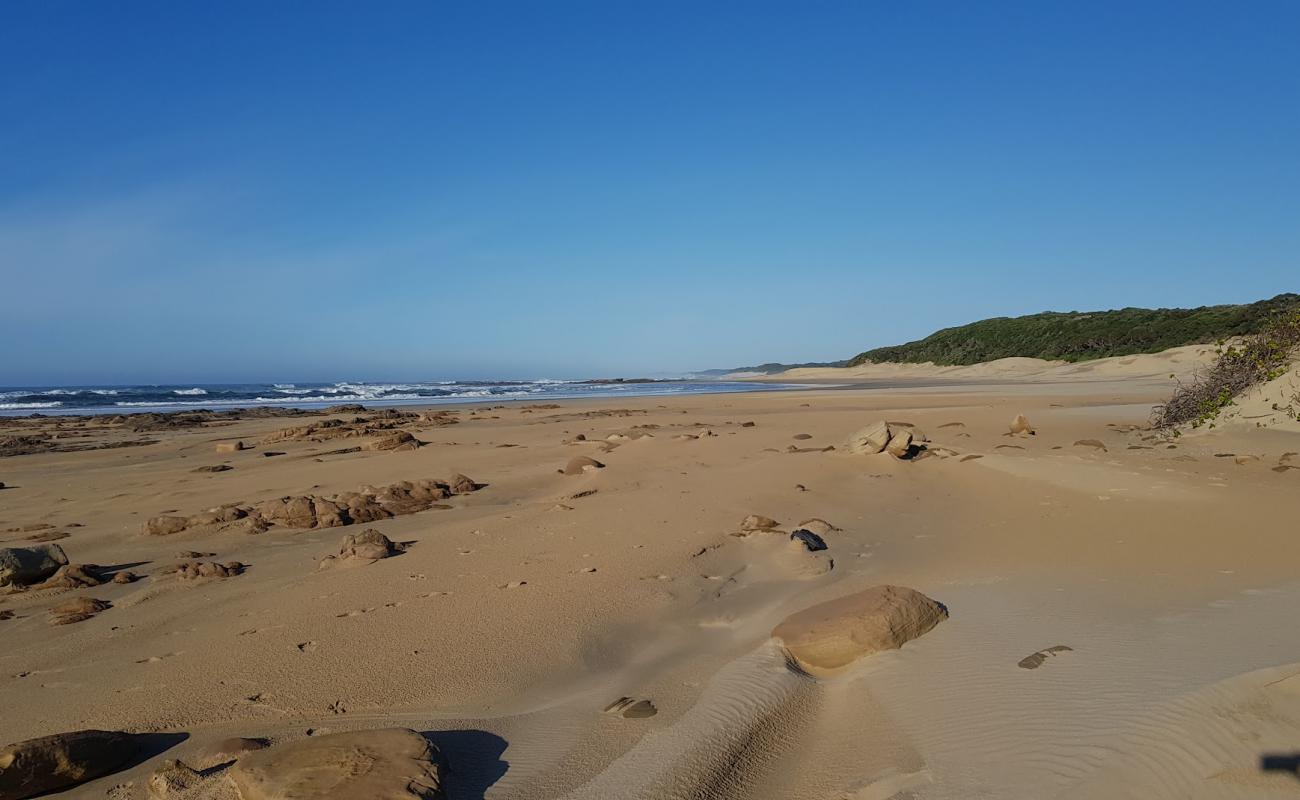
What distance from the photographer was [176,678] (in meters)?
3.16

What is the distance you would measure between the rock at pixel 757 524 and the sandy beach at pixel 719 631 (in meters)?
0.14

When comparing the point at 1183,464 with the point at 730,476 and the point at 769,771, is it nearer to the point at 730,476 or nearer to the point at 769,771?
the point at 730,476

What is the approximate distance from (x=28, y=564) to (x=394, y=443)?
7.36 meters

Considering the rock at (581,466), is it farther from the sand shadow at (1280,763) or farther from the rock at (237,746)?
the sand shadow at (1280,763)

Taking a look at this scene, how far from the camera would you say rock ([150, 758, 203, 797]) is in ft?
7.47

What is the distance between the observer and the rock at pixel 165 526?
6.21m

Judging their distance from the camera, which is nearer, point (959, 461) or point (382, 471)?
point (959, 461)

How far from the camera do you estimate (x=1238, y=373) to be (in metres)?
9.27

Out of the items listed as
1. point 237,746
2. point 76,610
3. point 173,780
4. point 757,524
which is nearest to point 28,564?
point 76,610

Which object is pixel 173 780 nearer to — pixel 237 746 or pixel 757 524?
pixel 237 746

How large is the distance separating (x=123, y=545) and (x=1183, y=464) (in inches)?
395

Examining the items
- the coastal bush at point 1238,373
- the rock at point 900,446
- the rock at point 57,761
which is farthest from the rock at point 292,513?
the coastal bush at point 1238,373

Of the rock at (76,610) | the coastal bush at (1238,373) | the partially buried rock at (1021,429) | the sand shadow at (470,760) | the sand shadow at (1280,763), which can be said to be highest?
the coastal bush at (1238,373)

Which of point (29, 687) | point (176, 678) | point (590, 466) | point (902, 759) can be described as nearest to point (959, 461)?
point (590, 466)
